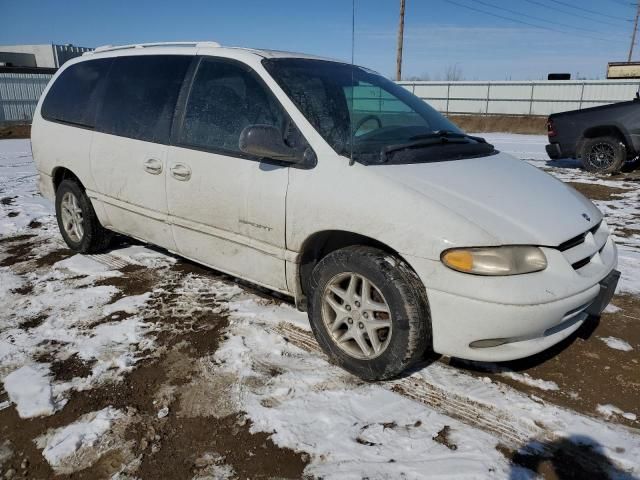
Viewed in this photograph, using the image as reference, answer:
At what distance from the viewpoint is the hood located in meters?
2.39

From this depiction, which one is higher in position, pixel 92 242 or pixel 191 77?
pixel 191 77

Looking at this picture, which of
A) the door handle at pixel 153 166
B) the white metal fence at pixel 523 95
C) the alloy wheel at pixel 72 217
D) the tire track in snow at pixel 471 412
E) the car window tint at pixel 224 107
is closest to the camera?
the tire track in snow at pixel 471 412

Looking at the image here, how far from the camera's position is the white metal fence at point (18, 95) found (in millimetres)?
21391

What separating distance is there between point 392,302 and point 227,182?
1357mm

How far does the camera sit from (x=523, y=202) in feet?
8.64

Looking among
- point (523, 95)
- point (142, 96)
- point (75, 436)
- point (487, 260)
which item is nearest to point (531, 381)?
point (487, 260)

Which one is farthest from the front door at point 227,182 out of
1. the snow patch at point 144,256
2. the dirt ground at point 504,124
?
the dirt ground at point 504,124

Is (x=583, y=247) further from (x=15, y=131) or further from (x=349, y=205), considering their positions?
(x=15, y=131)

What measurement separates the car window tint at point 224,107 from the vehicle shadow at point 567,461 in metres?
2.17

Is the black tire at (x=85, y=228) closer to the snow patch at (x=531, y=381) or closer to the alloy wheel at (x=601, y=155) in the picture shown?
the snow patch at (x=531, y=381)

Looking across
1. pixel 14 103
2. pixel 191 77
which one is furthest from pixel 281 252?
pixel 14 103

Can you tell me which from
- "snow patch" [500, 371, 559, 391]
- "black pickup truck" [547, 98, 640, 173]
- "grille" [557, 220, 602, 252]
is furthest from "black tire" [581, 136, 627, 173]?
"snow patch" [500, 371, 559, 391]

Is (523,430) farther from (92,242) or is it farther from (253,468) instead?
(92,242)

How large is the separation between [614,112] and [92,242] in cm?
940
